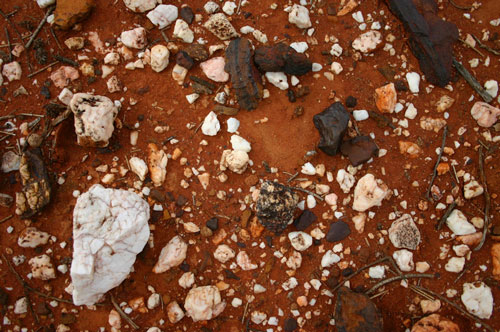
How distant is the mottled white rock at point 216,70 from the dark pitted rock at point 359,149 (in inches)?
40.1

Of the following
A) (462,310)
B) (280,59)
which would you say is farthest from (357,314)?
(280,59)

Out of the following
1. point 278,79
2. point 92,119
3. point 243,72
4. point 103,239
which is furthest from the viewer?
point 278,79

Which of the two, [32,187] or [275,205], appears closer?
[275,205]

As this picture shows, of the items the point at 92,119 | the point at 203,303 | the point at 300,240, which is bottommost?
the point at 203,303

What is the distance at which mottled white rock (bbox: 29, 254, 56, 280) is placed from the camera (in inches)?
98.2

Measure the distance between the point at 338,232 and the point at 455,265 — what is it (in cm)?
87

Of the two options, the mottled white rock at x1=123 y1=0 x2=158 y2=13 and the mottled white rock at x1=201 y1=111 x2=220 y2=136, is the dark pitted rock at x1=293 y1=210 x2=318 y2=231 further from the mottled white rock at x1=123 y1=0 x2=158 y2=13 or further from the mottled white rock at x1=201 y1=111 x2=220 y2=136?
the mottled white rock at x1=123 y1=0 x2=158 y2=13

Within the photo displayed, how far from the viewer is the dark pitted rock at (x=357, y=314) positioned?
91.0 inches

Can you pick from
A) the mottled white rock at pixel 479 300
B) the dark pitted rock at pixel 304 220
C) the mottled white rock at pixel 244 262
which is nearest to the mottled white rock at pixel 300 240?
the dark pitted rock at pixel 304 220

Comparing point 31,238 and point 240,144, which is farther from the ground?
point 240,144

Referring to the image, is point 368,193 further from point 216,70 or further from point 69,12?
point 69,12

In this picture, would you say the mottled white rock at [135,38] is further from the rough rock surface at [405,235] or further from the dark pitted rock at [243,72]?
the rough rock surface at [405,235]

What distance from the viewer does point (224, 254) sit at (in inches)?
98.0

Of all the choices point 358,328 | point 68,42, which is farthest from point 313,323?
point 68,42
